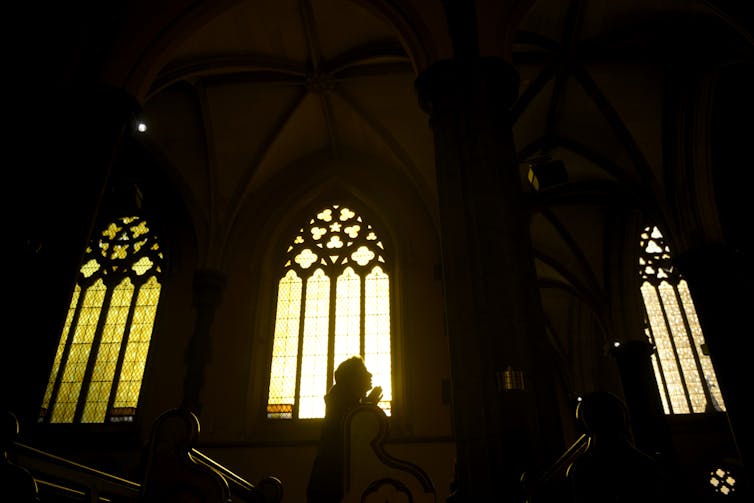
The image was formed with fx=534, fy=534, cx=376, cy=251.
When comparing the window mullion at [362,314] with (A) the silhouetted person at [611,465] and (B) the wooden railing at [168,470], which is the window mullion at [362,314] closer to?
(B) the wooden railing at [168,470]

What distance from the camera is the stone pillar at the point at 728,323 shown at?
7.64 metres

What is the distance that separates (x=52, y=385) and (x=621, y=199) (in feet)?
38.3

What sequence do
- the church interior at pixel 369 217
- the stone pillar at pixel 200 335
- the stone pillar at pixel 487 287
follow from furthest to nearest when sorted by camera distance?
the stone pillar at pixel 200 335 → the church interior at pixel 369 217 → the stone pillar at pixel 487 287

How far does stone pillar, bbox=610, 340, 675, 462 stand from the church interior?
0.17ft

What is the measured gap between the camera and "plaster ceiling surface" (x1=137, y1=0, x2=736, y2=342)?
863 cm

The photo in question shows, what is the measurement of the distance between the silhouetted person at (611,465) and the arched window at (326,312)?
7.07 metres

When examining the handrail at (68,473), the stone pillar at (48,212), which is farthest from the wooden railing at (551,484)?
the stone pillar at (48,212)

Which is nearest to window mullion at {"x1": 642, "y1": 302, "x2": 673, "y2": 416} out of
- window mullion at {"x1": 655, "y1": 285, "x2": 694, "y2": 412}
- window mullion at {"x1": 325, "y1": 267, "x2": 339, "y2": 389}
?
window mullion at {"x1": 655, "y1": 285, "x2": 694, "y2": 412}

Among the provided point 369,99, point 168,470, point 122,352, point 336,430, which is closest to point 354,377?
point 336,430

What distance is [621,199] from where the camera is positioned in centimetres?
1126

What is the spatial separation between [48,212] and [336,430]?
3.88 m

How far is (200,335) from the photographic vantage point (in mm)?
9430

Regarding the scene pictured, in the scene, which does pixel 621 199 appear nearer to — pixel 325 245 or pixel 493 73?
pixel 325 245

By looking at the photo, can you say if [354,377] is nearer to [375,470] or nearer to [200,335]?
[375,470]
